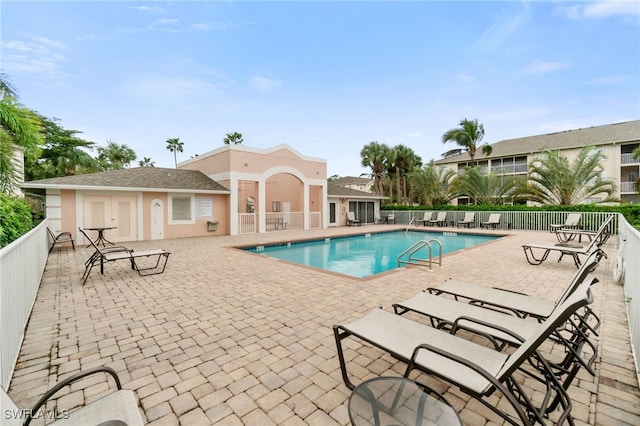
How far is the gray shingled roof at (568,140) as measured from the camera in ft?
84.9

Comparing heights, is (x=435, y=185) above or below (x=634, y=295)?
above

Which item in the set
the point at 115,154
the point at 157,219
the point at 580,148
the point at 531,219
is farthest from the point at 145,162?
the point at 580,148

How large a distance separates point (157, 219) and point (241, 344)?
12904mm

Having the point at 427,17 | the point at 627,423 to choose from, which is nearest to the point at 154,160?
the point at 427,17

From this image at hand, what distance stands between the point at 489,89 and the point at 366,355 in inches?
775

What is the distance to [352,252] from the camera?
11781 millimetres

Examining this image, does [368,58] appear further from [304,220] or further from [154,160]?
[154,160]

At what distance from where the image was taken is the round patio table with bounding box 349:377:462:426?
167cm

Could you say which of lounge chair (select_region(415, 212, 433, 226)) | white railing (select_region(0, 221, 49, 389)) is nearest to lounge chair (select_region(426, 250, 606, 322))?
white railing (select_region(0, 221, 49, 389))

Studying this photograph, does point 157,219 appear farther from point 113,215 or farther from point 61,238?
point 61,238

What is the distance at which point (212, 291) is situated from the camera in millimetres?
5285

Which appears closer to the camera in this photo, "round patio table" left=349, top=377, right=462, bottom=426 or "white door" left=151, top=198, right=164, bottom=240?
"round patio table" left=349, top=377, right=462, bottom=426

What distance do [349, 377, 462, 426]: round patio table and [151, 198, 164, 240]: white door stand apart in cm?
1459

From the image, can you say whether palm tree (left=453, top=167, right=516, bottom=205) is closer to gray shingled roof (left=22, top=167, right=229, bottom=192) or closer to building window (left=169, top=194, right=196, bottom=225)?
gray shingled roof (left=22, top=167, right=229, bottom=192)
